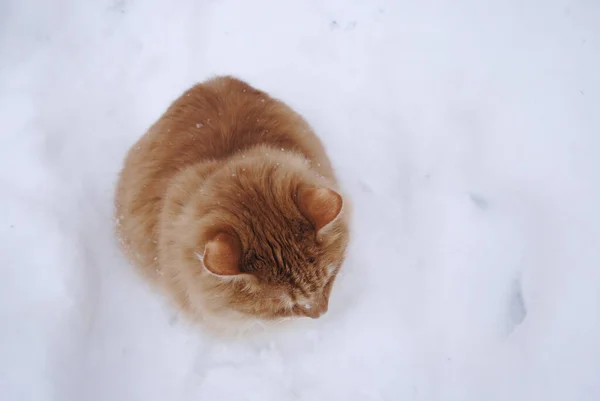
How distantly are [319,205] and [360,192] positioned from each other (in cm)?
117

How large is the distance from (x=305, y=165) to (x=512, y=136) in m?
1.49

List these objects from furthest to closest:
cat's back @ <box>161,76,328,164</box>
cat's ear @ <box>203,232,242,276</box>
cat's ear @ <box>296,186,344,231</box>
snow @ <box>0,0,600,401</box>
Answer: snow @ <box>0,0,600,401</box> → cat's back @ <box>161,76,328,164</box> → cat's ear @ <box>296,186,344,231</box> → cat's ear @ <box>203,232,242,276</box>

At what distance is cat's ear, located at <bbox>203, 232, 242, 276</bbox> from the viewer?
1096mm

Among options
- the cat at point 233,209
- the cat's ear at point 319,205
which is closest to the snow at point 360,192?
the cat at point 233,209

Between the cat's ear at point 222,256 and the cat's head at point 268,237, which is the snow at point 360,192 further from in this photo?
the cat's ear at point 222,256

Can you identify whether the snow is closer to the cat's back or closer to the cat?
the cat

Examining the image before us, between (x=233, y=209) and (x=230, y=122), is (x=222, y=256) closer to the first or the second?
(x=233, y=209)

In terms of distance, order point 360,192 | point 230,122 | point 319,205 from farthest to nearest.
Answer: point 360,192, point 230,122, point 319,205

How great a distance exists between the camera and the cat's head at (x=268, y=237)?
1.26 meters

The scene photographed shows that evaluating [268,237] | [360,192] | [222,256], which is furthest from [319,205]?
[360,192]

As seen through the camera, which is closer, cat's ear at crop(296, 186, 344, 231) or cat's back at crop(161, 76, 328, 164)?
cat's ear at crop(296, 186, 344, 231)

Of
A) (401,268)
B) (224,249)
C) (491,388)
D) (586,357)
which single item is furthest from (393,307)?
(224,249)

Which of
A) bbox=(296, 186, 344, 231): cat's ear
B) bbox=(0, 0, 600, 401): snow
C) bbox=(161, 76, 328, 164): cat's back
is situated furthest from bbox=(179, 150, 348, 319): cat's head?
bbox=(0, 0, 600, 401): snow

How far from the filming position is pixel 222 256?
1.11 metres
